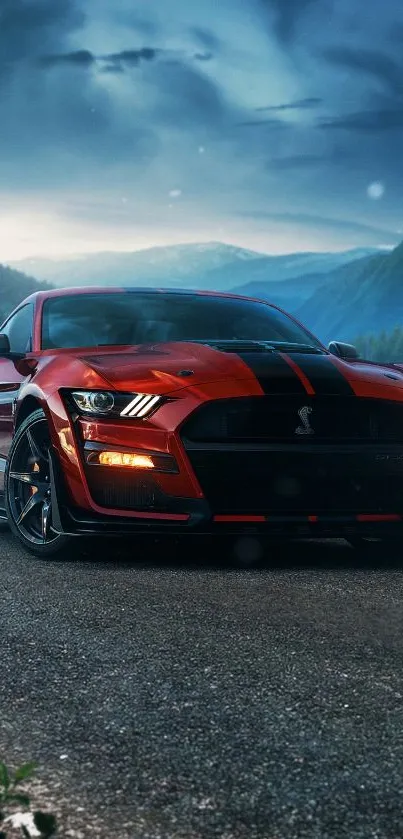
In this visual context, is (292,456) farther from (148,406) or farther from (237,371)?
(148,406)

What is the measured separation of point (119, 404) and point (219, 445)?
18.3 inches

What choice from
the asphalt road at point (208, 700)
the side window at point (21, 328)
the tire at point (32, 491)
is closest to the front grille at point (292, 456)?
the asphalt road at point (208, 700)

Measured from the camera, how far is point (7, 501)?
5.95 meters

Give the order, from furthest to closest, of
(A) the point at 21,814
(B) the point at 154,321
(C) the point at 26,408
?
(B) the point at 154,321, (C) the point at 26,408, (A) the point at 21,814

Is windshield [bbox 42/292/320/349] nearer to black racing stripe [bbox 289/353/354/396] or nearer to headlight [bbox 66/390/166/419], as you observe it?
black racing stripe [bbox 289/353/354/396]

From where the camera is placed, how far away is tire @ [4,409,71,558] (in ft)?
18.4

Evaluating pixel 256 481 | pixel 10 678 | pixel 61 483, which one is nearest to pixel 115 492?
pixel 61 483

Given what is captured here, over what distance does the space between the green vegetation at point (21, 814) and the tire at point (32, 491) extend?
3.08m

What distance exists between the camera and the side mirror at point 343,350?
6340mm

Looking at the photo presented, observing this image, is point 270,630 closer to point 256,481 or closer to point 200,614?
point 200,614

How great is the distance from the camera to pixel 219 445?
511 centimetres

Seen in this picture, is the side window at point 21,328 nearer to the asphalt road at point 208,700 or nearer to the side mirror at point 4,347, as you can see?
the side mirror at point 4,347

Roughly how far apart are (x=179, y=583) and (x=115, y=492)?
0.50 meters

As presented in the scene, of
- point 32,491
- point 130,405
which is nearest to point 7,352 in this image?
point 32,491
